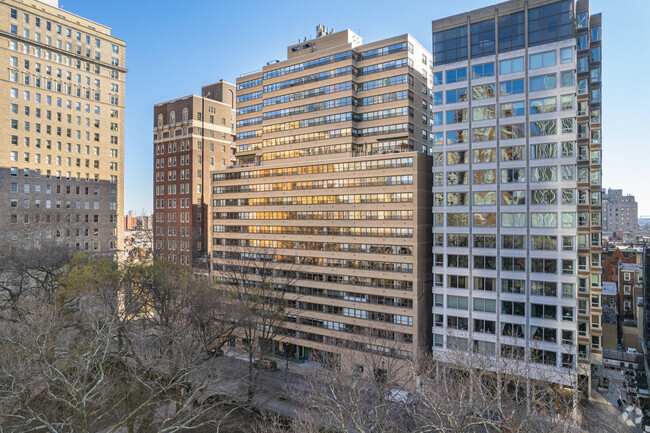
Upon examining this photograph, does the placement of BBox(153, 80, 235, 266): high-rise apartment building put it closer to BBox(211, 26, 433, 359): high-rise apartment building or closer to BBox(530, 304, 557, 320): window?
BBox(211, 26, 433, 359): high-rise apartment building

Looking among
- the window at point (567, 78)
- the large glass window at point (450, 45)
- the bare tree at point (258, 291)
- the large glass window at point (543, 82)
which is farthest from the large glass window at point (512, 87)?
the bare tree at point (258, 291)

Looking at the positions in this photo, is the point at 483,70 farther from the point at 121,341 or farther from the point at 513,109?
the point at 121,341

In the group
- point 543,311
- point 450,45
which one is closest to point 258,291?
point 543,311

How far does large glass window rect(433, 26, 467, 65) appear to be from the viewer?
56.7 metres

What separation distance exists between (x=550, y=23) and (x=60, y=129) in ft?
293

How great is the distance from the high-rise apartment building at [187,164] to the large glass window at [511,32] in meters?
68.3

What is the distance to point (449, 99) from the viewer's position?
57.2 meters

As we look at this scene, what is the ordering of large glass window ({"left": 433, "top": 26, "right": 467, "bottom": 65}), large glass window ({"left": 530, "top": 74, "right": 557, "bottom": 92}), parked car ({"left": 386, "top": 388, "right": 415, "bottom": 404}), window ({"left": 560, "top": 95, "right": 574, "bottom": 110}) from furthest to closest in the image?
large glass window ({"left": 433, "top": 26, "right": 467, "bottom": 65}) → large glass window ({"left": 530, "top": 74, "right": 557, "bottom": 92}) → window ({"left": 560, "top": 95, "right": 574, "bottom": 110}) → parked car ({"left": 386, "top": 388, "right": 415, "bottom": 404})

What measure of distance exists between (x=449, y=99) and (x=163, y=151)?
7367 centimetres

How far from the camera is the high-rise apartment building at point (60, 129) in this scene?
7438cm

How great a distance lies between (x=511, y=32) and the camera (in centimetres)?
5319

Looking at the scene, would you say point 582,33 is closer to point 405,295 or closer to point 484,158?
point 484,158

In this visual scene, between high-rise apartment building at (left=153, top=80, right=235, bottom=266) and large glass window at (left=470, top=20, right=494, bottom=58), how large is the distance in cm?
6460

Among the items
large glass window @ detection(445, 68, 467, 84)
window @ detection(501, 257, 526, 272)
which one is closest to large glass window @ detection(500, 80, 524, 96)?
large glass window @ detection(445, 68, 467, 84)
